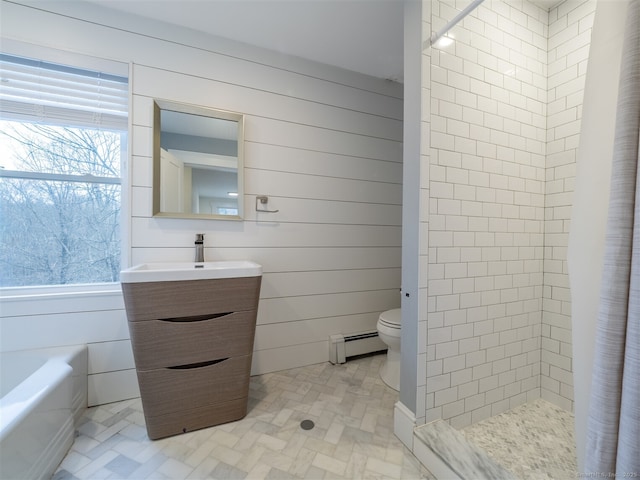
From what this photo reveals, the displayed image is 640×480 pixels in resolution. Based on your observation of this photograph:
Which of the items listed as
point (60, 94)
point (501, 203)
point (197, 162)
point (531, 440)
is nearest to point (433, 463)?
point (531, 440)

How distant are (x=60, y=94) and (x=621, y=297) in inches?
101

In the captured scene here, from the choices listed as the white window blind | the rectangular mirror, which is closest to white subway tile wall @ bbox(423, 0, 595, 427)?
the rectangular mirror

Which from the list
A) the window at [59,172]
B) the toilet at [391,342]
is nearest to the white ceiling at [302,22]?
the window at [59,172]

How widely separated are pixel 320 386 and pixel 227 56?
A: 2.36 metres

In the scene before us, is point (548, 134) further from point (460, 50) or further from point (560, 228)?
point (460, 50)

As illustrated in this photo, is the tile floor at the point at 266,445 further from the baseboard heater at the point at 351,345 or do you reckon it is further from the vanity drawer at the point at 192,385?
the baseboard heater at the point at 351,345

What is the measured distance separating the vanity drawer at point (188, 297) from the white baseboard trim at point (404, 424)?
0.93m

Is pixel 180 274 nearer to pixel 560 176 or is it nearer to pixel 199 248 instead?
pixel 199 248

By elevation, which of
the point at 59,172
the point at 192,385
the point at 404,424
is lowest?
the point at 404,424

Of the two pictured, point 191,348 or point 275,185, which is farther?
point 275,185

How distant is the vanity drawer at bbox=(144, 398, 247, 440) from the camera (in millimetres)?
1394

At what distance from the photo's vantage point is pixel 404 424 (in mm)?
1388

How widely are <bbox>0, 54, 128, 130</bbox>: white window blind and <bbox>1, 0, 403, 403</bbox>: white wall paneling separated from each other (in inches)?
4.4

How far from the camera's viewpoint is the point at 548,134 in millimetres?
1697
